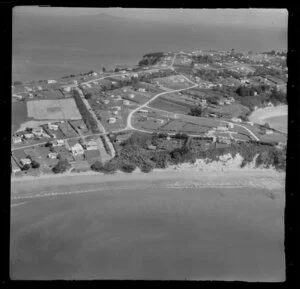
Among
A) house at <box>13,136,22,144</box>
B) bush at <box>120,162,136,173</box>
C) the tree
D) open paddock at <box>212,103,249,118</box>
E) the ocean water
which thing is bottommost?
bush at <box>120,162,136,173</box>

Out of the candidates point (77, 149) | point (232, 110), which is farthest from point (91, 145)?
point (232, 110)

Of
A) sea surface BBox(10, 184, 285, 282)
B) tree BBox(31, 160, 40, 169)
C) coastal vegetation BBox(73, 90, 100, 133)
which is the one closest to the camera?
sea surface BBox(10, 184, 285, 282)

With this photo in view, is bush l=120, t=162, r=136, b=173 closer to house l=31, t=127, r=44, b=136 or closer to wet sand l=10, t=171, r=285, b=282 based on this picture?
wet sand l=10, t=171, r=285, b=282

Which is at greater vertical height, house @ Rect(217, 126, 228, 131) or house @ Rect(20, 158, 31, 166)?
house @ Rect(217, 126, 228, 131)

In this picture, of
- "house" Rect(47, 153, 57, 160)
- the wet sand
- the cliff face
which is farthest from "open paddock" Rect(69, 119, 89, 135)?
the cliff face

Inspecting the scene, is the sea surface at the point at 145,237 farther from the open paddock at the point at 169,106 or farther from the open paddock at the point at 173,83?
the open paddock at the point at 173,83
